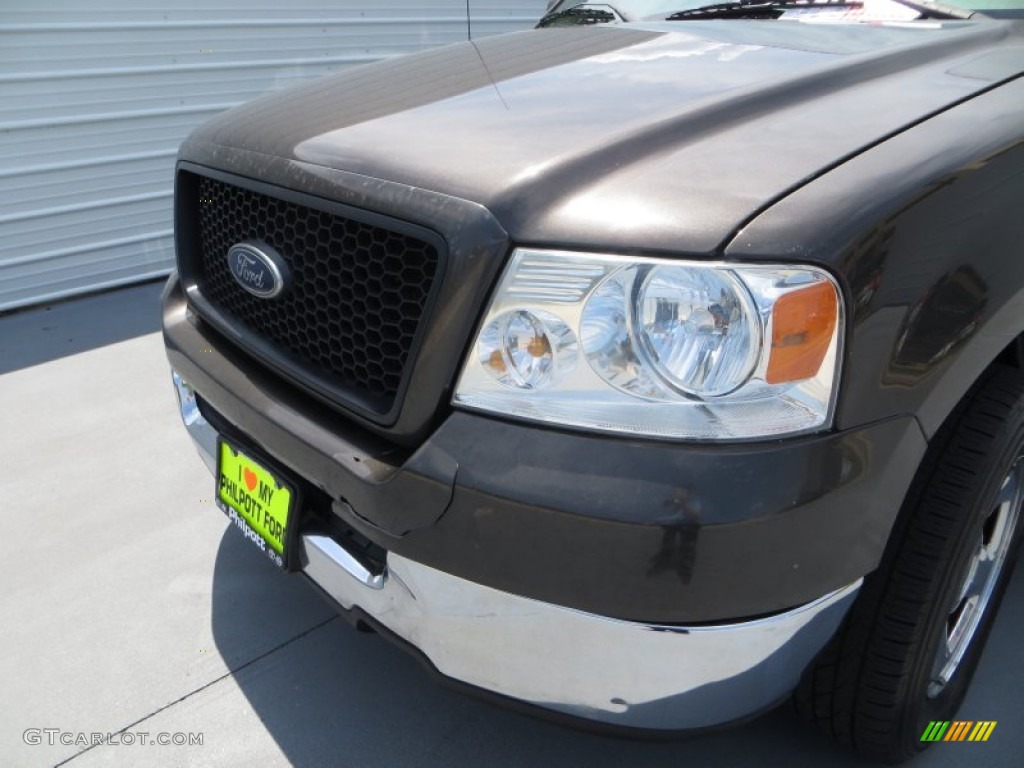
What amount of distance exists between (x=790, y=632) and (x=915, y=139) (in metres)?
0.80

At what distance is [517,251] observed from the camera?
1.32 meters

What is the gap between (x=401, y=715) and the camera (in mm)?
1992

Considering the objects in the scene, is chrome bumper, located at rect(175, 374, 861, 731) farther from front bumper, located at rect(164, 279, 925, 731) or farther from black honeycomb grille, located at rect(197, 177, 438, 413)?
black honeycomb grille, located at rect(197, 177, 438, 413)

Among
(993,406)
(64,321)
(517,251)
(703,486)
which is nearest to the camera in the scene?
(703,486)

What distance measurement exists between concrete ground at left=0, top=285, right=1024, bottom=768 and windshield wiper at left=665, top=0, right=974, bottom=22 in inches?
57.5

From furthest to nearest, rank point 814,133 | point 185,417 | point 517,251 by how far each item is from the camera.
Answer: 1. point 185,417
2. point 814,133
3. point 517,251

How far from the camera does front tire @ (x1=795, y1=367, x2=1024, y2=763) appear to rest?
4.98 ft

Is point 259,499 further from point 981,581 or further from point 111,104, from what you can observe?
point 111,104

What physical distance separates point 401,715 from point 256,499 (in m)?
0.59

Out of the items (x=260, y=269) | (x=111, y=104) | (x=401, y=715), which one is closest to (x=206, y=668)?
(x=401, y=715)

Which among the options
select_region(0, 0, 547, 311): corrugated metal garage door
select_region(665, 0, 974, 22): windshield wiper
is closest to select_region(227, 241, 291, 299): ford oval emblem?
select_region(665, 0, 974, 22): windshield wiper

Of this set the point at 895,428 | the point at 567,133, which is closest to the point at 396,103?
the point at 567,133

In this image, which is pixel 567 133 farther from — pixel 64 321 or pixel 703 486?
pixel 64 321

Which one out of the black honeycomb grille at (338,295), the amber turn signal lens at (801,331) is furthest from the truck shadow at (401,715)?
the amber turn signal lens at (801,331)
